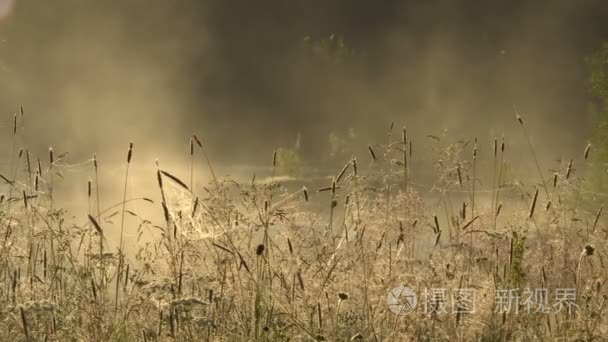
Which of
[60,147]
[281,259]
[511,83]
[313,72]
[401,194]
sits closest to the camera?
[281,259]

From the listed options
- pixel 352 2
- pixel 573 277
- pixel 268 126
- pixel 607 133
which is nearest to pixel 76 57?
pixel 352 2

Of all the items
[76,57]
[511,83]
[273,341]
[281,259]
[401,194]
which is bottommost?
[273,341]

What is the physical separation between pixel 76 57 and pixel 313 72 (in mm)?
29169

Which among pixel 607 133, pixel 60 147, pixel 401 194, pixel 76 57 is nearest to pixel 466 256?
pixel 401 194

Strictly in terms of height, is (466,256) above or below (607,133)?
below

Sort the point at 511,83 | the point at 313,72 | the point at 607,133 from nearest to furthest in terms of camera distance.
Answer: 1. the point at 607,133
2. the point at 511,83
3. the point at 313,72

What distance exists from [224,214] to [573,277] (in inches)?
57.3

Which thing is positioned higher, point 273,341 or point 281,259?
point 281,259

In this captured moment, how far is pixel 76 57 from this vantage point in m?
87.3

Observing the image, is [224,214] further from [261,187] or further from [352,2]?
[352,2]

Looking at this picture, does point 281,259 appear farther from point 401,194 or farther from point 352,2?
point 352,2

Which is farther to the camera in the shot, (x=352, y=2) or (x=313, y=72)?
(x=352, y=2)

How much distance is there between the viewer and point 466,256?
15.0 feet

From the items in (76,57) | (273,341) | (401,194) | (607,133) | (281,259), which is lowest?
(273,341)
